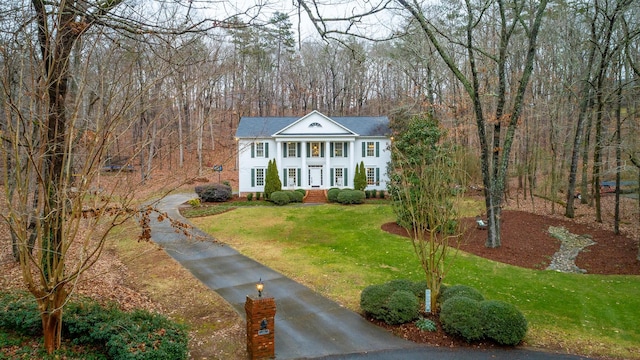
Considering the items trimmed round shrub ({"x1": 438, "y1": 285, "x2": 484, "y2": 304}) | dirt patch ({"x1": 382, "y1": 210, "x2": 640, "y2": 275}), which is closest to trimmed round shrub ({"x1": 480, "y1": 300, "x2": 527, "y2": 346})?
trimmed round shrub ({"x1": 438, "y1": 285, "x2": 484, "y2": 304})

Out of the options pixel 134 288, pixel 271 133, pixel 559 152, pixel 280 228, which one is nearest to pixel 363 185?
pixel 271 133

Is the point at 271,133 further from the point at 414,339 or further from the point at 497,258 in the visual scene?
the point at 414,339

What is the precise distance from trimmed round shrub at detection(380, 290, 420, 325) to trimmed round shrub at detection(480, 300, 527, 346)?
4.47 ft

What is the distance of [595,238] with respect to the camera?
17.5m

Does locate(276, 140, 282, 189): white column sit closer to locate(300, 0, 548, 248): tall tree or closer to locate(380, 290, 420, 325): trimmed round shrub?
locate(300, 0, 548, 248): tall tree

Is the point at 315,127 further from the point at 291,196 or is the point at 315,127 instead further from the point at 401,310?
the point at 401,310

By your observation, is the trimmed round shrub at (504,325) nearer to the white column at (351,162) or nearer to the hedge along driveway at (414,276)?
the hedge along driveway at (414,276)

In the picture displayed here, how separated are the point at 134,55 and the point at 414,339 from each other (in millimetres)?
7099

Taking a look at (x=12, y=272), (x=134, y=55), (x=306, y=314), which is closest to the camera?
(x=134, y=55)

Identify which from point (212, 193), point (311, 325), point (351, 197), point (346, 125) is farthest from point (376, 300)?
point (346, 125)

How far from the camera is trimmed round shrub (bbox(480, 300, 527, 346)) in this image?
7555mm

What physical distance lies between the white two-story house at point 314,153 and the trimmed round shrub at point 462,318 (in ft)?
70.6

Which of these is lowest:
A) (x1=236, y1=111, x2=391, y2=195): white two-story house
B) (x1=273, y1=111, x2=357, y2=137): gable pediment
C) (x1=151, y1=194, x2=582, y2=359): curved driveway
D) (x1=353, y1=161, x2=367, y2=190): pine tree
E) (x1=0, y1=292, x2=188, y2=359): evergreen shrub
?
(x1=151, y1=194, x2=582, y2=359): curved driveway

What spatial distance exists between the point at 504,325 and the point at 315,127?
24.0 meters
